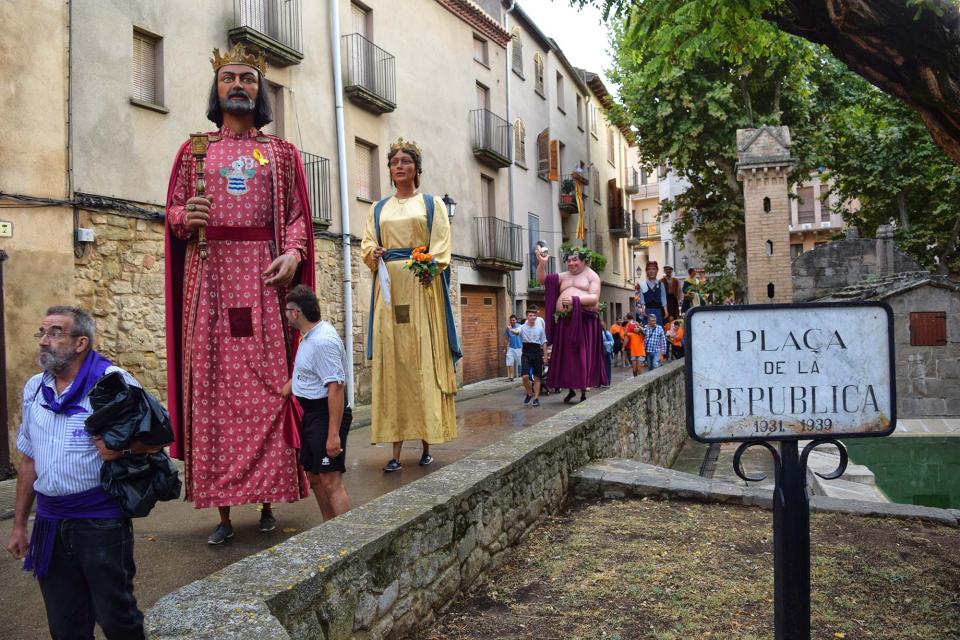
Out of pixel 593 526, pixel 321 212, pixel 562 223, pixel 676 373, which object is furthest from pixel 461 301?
pixel 593 526

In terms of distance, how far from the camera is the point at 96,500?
2.82m

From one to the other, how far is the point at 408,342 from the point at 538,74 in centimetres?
2195

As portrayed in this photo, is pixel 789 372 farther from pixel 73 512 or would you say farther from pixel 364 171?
pixel 364 171

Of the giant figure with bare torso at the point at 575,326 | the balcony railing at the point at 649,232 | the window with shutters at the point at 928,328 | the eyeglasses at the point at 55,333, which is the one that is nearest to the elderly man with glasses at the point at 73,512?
the eyeglasses at the point at 55,333

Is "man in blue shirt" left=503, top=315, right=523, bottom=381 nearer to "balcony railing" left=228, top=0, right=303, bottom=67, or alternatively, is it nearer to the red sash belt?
"balcony railing" left=228, top=0, right=303, bottom=67

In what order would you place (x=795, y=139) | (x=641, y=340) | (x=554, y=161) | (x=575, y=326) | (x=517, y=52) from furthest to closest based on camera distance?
(x=554, y=161)
(x=795, y=139)
(x=517, y=52)
(x=641, y=340)
(x=575, y=326)

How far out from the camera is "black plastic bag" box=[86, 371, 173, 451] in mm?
2754

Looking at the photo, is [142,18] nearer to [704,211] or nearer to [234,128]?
[234,128]

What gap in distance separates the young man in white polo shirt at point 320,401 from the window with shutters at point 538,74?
22.8 meters

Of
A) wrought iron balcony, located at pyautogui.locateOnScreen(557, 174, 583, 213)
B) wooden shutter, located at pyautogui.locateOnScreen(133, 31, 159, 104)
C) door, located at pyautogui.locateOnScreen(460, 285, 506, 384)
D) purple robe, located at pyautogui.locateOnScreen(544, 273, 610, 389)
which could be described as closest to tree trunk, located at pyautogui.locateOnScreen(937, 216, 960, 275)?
wrought iron balcony, located at pyautogui.locateOnScreen(557, 174, 583, 213)

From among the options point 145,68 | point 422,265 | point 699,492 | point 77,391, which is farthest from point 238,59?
point 145,68

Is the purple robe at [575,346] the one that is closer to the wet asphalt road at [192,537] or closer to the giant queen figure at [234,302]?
Answer: the wet asphalt road at [192,537]

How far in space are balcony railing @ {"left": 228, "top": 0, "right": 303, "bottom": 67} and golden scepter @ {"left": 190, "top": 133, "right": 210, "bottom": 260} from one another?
8008 mm

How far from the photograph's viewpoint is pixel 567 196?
27703mm
